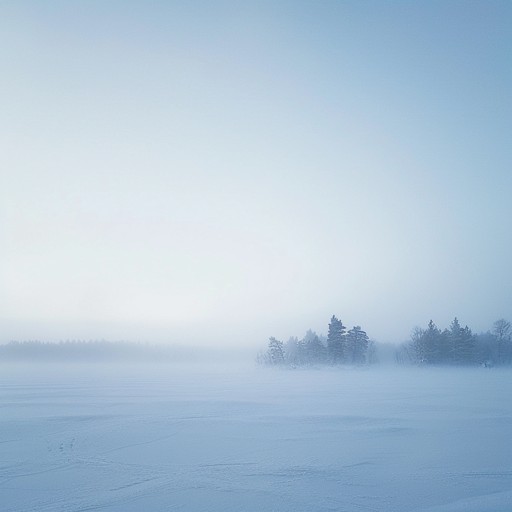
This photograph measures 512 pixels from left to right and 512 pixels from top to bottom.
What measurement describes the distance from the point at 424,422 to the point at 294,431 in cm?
567

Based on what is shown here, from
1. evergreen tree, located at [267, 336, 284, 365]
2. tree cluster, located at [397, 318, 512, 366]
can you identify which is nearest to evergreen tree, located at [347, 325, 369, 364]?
tree cluster, located at [397, 318, 512, 366]

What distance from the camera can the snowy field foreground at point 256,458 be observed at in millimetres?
7848

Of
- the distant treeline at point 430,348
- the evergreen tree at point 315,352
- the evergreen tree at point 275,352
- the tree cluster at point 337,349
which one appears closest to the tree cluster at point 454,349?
the distant treeline at point 430,348

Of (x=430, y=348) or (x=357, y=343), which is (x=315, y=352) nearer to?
(x=357, y=343)

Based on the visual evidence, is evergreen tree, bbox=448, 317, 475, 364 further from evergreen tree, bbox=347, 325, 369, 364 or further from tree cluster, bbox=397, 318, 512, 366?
evergreen tree, bbox=347, 325, 369, 364

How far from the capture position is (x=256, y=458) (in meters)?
10.8

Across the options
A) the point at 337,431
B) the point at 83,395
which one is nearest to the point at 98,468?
the point at 337,431

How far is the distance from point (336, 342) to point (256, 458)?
62.4 metres

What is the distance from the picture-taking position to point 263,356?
3541 inches

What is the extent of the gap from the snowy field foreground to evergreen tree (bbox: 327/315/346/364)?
169ft

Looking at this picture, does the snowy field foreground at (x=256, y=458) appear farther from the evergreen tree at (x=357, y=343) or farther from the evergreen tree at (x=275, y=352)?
the evergreen tree at (x=275, y=352)

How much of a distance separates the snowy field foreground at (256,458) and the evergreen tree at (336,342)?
51.6 metres

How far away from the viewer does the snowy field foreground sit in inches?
309

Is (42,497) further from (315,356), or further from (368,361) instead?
(368,361)
